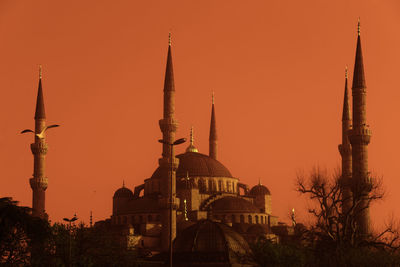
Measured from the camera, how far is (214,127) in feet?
324

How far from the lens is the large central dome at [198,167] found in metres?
94.3

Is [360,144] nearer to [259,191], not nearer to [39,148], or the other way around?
[39,148]

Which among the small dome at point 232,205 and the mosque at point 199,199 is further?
the small dome at point 232,205

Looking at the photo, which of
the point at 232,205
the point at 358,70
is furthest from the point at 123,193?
the point at 358,70

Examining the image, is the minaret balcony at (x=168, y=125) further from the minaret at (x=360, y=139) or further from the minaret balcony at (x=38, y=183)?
the minaret at (x=360, y=139)

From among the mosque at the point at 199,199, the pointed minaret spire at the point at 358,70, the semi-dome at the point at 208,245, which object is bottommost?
the semi-dome at the point at 208,245

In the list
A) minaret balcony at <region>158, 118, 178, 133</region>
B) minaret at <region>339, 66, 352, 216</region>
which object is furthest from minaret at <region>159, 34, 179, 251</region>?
minaret at <region>339, 66, 352, 216</region>

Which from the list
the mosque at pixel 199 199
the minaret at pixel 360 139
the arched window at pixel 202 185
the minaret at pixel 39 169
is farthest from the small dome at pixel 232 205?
the minaret at pixel 360 139

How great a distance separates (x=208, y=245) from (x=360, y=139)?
12.1m

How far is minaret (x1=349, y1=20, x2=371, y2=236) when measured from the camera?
58594 millimetres

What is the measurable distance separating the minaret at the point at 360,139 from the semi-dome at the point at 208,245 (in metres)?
7.64

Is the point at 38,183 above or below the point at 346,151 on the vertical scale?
below

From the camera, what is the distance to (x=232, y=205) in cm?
9056

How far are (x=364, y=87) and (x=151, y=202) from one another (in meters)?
32.1
